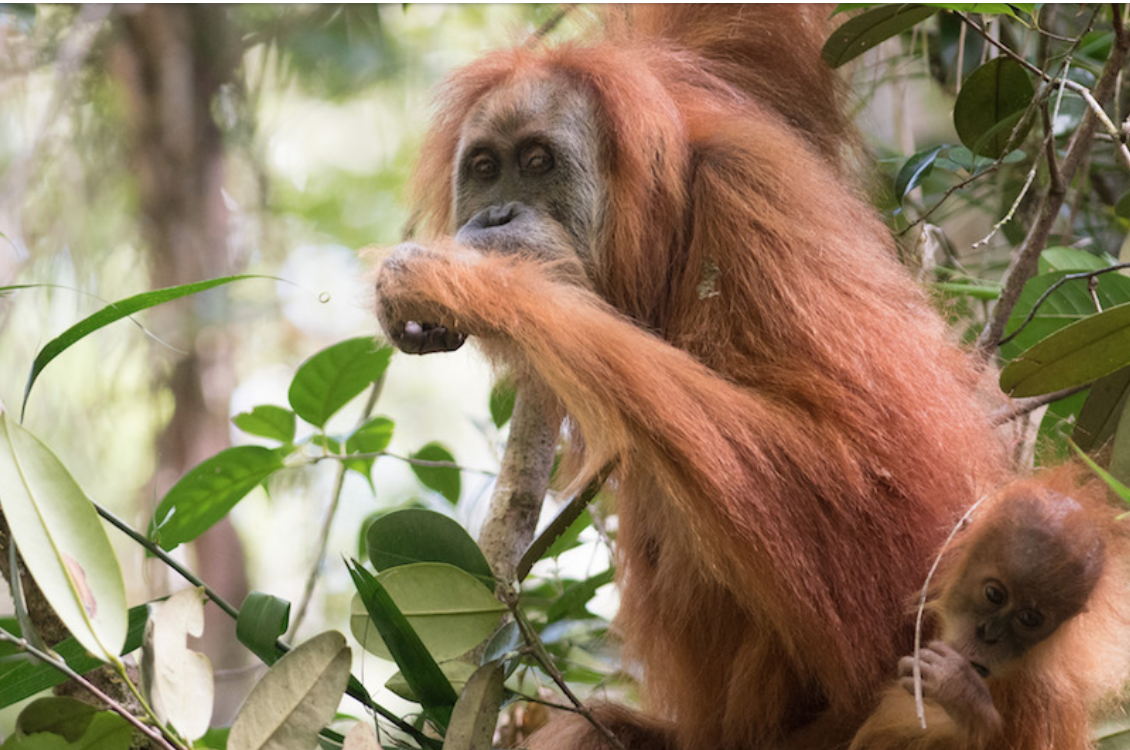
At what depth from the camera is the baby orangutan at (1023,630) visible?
69.6 inches

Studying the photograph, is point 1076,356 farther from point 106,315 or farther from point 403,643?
point 106,315

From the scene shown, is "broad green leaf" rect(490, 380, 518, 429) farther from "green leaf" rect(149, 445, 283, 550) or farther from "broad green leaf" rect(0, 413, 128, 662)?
"broad green leaf" rect(0, 413, 128, 662)

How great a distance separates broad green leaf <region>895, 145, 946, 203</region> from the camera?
8.64ft

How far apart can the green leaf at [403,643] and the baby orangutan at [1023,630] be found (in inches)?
29.6

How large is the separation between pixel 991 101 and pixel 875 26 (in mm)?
302

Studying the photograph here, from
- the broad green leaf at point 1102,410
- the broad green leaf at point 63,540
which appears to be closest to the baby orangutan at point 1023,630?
the broad green leaf at point 1102,410

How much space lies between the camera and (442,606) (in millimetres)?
1965

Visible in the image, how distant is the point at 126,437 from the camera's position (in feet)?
19.4

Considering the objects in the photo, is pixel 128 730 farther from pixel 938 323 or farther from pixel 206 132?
pixel 206 132

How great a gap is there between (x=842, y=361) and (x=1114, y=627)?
66 cm

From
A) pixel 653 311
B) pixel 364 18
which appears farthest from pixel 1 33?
pixel 653 311

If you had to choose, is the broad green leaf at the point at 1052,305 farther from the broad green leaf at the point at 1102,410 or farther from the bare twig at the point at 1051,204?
the broad green leaf at the point at 1102,410

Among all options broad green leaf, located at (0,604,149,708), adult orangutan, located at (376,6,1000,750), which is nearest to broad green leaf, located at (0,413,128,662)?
broad green leaf, located at (0,604,149,708)

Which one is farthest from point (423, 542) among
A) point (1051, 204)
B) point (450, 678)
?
point (1051, 204)
